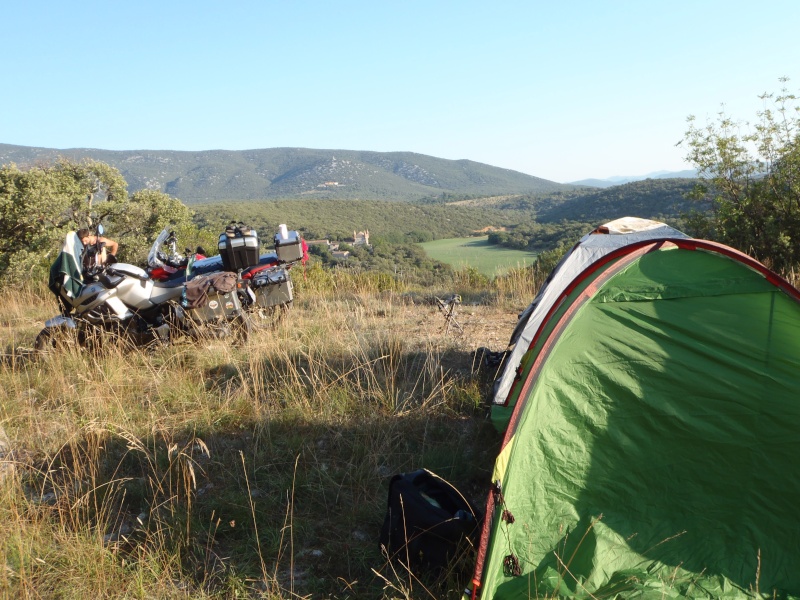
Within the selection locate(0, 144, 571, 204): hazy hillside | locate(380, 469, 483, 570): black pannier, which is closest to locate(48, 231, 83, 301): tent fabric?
locate(380, 469, 483, 570): black pannier

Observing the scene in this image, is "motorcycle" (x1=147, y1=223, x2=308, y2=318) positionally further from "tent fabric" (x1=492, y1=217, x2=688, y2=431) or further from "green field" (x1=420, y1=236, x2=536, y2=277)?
"green field" (x1=420, y1=236, x2=536, y2=277)

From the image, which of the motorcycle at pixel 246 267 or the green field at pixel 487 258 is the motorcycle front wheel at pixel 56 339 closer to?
the motorcycle at pixel 246 267

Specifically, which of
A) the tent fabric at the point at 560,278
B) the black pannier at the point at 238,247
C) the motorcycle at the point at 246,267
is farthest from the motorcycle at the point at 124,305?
the tent fabric at the point at 560,278

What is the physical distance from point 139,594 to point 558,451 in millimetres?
2023

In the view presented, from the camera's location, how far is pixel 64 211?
39.7 feet

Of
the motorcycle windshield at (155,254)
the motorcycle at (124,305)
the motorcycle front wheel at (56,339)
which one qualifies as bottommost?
the motorcycle front wheel at (56,339)

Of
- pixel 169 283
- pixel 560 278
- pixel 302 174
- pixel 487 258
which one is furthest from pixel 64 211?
pixel 302 174

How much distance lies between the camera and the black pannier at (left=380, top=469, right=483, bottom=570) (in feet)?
8.55

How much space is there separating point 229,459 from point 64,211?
10.8 m

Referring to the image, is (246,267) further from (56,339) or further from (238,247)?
(56,339)

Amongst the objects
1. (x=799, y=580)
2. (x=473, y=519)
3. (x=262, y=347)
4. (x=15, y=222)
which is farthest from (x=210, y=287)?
(x=15, y=222)

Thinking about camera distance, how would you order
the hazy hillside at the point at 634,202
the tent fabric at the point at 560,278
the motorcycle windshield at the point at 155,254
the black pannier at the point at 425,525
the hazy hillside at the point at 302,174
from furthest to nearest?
the hazy hillside at the point at 302,174 → the hazy hillside at the point at 634,202 → the motorcycle windshield at the point at 155,254 → the tent fabric at the point at 560,278 → the black pannier at the point at 425,525

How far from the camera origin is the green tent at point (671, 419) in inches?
109

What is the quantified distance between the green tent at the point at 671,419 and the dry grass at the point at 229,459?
2.36 ft
